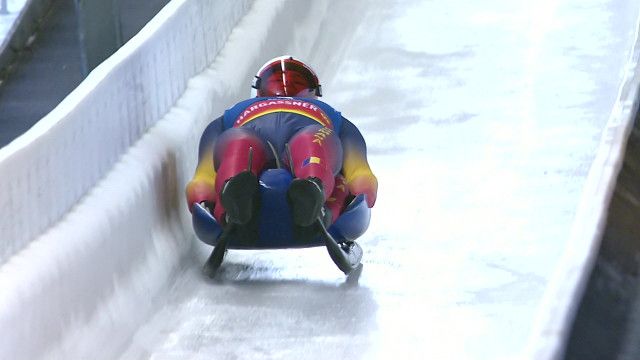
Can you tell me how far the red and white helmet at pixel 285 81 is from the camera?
195 inches

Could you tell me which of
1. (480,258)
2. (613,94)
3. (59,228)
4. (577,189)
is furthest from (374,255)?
(613,94)

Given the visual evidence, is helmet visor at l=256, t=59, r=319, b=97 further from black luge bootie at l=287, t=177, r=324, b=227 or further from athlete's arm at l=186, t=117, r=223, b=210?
black luge bootie at l=287, t=177, r=324, b=227

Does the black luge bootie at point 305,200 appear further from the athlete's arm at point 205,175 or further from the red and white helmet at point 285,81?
the red and white helmet at point 285,81

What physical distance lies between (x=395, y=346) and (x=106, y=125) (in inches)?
37.9

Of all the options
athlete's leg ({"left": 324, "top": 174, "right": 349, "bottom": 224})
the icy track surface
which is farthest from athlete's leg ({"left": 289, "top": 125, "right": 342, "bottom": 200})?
the icy track surface

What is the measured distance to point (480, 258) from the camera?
4656mm

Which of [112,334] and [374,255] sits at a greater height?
[112,334]

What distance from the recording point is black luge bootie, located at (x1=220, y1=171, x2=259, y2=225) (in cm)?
413

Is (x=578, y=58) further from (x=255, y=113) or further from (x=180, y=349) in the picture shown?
(x=180, y=349)

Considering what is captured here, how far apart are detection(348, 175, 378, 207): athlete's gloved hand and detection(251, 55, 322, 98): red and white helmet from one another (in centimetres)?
48

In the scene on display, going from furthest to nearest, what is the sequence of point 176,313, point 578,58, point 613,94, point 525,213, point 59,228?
point 578,58, point 613,94, point 525,213, point 176,313, point 59,228

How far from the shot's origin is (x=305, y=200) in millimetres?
4141

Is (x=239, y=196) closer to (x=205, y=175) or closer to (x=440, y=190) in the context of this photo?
(x=205, y=175)

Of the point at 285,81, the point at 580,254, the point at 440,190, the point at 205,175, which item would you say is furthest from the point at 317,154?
the point at 580,254
